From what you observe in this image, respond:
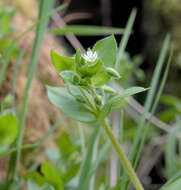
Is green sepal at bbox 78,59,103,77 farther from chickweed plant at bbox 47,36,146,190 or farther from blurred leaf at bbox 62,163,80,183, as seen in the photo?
blurred leaf at bbox 62,163,80,183

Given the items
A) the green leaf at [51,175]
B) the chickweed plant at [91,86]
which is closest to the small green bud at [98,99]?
the chickweed plant at [91,86]

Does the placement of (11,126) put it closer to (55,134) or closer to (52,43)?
(55,134)

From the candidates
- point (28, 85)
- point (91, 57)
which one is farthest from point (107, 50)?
point (28, 85)

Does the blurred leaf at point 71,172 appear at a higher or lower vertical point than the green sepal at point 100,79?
lower

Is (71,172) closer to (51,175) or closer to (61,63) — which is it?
(51,175)

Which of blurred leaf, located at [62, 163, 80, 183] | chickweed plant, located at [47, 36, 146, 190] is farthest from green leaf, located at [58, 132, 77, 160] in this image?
chickweed plant, located at [47, 36, 146, 190]

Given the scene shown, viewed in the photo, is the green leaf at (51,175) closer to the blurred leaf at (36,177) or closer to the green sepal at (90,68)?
the blurred leaf at (36,177)
